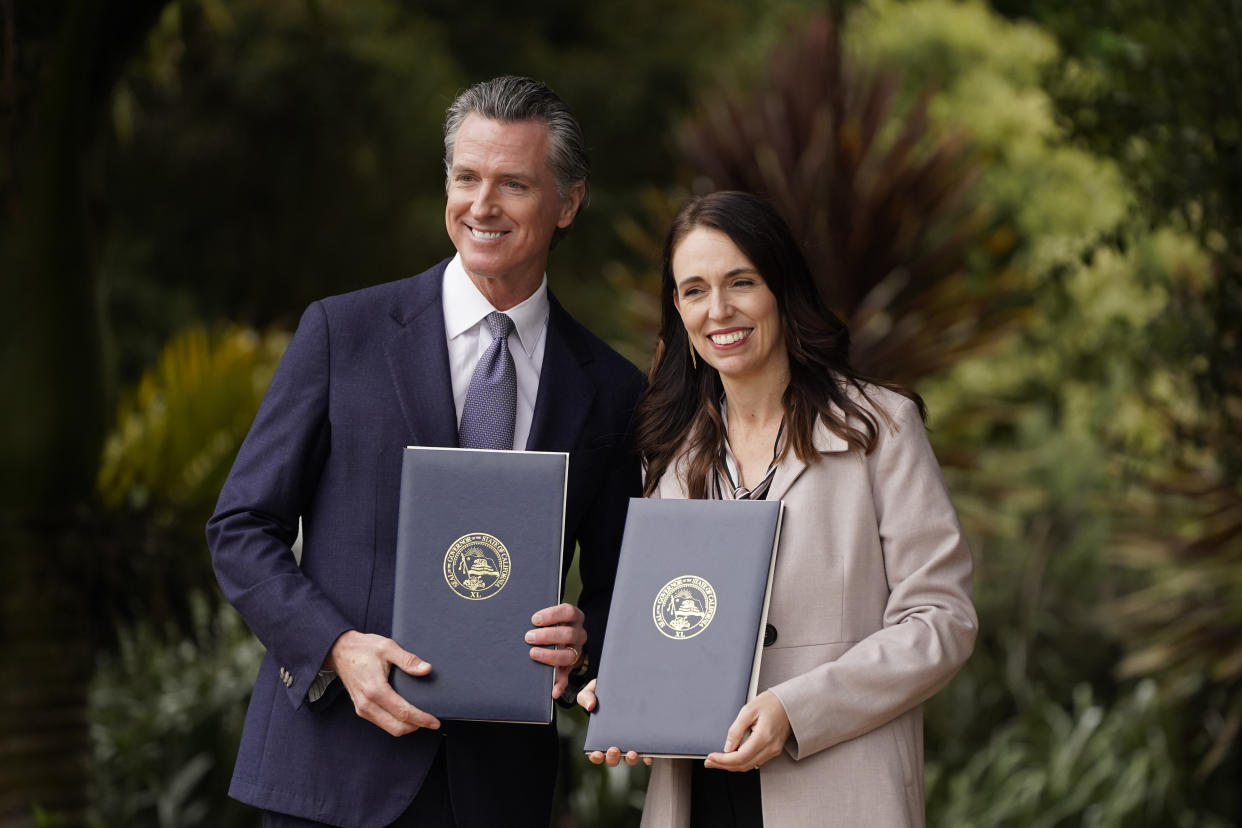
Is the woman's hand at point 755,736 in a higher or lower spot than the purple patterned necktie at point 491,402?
lower

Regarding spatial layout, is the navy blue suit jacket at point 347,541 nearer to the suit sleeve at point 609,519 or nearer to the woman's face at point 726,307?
the suit sleeve at point 609,519

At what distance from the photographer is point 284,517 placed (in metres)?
2.63

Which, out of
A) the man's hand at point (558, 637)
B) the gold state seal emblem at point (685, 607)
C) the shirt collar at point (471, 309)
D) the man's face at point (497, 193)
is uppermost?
the man's face at point (497, 193)

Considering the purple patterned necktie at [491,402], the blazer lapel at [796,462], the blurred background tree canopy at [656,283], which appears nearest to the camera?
the blazer lapel at [796,462]

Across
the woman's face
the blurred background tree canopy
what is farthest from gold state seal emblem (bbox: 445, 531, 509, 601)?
the blurred background tree canopy

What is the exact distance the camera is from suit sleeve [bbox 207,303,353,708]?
98.5 inches

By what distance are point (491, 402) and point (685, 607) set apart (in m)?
0.58

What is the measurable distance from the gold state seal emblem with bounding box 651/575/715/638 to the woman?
0.17 m

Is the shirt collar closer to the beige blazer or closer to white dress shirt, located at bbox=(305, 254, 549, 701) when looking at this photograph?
white dress shirt, located at bbox=(305, 254, 549, 701)

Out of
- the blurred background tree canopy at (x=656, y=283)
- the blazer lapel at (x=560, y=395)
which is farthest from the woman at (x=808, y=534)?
the blurred background tree canopy at (x=656, y=283)

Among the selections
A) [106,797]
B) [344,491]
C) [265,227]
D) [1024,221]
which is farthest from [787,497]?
[265,227]

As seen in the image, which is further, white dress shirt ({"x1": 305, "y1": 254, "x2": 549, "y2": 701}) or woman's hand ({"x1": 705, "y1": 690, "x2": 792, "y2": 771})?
white dress shirt ({"x1": 305, "y1": 254, "x2": 549, "y2": 701})

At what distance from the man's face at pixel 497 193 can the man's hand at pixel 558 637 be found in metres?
0.71

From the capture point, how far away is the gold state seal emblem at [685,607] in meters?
2.44
